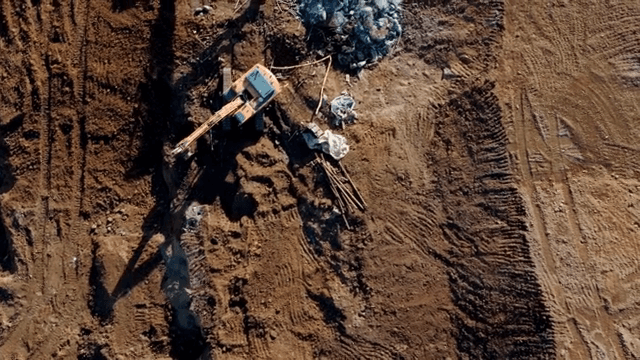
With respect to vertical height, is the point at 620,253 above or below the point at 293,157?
below

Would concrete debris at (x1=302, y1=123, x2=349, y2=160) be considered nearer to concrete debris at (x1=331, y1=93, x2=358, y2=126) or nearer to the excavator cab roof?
concrete debris at (x1=331, y1=93, x2=358, y2=126)

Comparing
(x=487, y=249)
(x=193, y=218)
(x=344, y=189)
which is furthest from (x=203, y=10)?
(x=487, y=249)

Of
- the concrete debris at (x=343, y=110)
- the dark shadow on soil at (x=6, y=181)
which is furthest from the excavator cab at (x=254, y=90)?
A: the dark shadow on soil at (x=6, y=181)

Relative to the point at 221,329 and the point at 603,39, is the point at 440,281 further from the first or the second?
the point at 603,39

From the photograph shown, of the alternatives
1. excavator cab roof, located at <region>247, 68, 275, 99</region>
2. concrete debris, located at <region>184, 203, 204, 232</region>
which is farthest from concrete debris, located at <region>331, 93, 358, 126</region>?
concrete debris, located at <region>184, 203, 204, 232</region>

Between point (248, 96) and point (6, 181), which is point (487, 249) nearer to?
point (248, 96)

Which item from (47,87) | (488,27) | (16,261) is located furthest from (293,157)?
(16,261)
